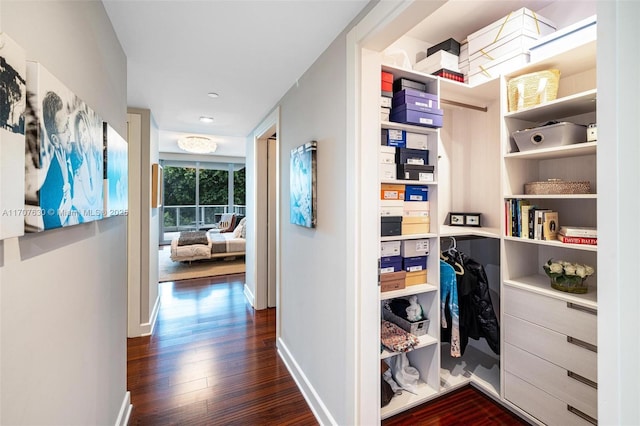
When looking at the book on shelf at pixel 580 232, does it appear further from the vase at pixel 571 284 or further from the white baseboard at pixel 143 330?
the white baseboard at pixel 143 330

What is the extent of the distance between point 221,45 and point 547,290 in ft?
7.96

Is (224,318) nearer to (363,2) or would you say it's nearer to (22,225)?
(22,225)

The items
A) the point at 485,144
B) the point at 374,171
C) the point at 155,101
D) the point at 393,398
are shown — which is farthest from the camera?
the point at 155,101

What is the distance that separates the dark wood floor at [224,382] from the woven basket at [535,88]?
198cm

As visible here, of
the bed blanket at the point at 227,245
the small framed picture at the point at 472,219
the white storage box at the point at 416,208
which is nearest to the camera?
the white storage box at the point at 416,208

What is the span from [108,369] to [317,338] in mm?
1163

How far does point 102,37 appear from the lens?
136cm

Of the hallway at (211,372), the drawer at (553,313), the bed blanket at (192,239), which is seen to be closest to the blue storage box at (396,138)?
the drawer at (553,313)

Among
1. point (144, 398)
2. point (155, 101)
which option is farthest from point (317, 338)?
point (155, 101)

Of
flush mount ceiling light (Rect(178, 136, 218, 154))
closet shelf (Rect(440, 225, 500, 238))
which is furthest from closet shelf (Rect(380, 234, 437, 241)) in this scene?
flush mount ceiling light (Rect(178, 136, 218, 154))

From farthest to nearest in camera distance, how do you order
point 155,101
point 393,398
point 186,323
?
point 186,323
point 155,101
point 393,398

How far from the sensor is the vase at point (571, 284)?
157 cm

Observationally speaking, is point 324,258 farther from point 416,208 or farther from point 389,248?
point 416,208

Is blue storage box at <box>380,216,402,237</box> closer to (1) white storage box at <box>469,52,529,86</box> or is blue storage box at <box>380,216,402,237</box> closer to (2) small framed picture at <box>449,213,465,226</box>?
(2) small framed picture at <box>449,213,465,226</box>
